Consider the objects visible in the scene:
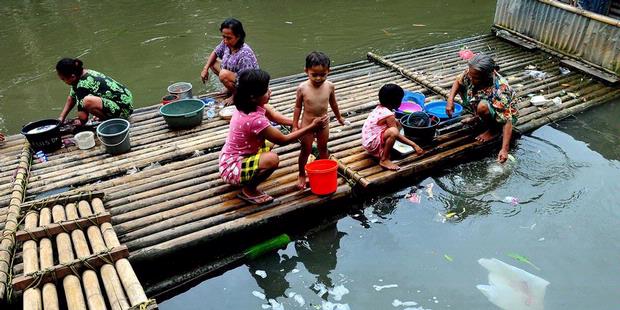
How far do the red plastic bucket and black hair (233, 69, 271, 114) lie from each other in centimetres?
74

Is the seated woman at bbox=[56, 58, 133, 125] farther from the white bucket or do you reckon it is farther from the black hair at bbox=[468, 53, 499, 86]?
the black hair at bbox=[468, 53, 499, 86]

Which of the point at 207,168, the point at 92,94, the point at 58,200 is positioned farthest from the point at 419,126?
the point at 92,94

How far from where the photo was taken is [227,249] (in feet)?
12.1

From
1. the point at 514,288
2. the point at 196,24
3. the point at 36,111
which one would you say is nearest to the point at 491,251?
the point at 514,288

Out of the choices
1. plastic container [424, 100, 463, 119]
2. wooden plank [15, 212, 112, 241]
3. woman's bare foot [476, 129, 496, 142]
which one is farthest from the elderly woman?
wooden plank [15, 212, 112, 241]

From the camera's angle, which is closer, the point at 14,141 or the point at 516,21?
the point at 14,141

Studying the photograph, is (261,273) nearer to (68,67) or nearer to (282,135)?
(282,135)

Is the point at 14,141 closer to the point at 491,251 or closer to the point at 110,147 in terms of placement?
the point at 110,147

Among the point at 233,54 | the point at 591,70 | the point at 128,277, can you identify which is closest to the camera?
the point at 128,277

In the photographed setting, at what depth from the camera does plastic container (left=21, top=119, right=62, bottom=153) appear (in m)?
4.58

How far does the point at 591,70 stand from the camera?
19.7 feet

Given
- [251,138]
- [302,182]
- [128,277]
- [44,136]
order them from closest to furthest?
[128,277]
[251,138]
[302,182]
[44,136]

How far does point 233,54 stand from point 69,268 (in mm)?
3100

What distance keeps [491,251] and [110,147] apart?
3677mm
